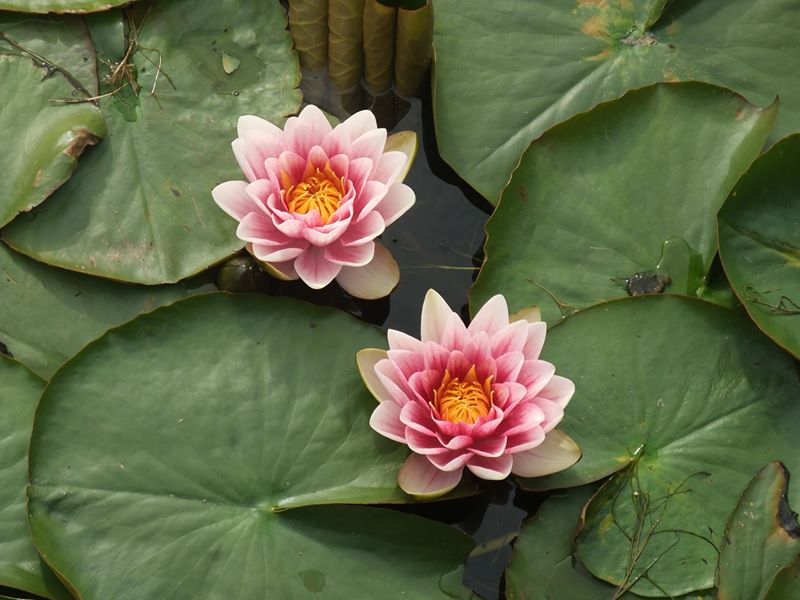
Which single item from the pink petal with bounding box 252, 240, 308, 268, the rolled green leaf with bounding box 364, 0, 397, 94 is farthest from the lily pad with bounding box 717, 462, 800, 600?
the rolled green leaf with bounding box 364, 0, 397, 94

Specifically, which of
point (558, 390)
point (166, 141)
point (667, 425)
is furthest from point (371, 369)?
point (166, 141)

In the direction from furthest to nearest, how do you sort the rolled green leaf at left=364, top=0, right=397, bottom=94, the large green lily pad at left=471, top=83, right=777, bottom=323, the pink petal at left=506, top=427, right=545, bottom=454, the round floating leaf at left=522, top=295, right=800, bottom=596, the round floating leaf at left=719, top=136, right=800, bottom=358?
the rolled green leaf at left=364, top=0, right=397, bottom=94 < the large green lily pad at left=471, top=83, right=777, bottom=323 < the round floating leaf at left=719, top=136, right=800, bottom=358 < the round floating leaf at left=522, top=295, right=800, bottom=596 < the pink petal at left=506, top=427, right=545, bottom=454

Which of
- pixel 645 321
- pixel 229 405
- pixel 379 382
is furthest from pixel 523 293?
pixel 229 405

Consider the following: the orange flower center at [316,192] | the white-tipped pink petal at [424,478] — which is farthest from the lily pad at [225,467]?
the orange flower center at [316,192]

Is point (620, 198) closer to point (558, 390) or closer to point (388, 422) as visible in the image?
point (558, 390)

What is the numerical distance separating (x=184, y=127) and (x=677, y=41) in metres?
1.58

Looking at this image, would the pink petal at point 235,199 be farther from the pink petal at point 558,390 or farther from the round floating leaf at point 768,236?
the round floating leaf at point 768,236

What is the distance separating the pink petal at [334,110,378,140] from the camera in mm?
2307

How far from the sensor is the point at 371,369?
2.21 m

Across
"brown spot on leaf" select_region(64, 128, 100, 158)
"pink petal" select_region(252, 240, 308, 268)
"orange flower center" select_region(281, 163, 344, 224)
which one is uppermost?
"brown spot on leaf" select_region(64, 128, 100, 158)

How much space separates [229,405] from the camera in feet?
7.41

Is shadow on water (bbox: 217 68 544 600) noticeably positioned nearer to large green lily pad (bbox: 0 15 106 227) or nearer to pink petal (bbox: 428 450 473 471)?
pink petal (bbox: 428 450 473 471)

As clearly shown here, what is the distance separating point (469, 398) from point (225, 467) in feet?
2.16

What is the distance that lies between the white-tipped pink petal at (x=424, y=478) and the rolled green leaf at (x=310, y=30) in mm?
1392
